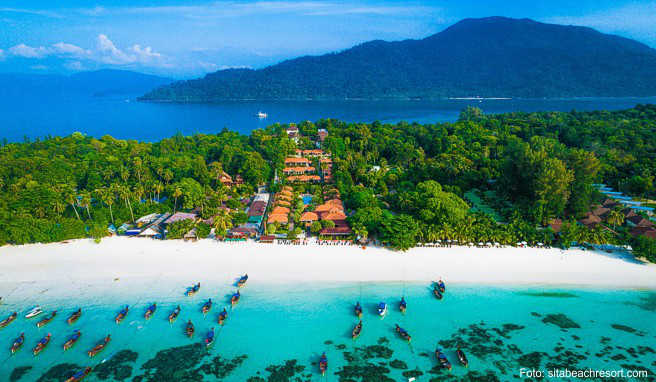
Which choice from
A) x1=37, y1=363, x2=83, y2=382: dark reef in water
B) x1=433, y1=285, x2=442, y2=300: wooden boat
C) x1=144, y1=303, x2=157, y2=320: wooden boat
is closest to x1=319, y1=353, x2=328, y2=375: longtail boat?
x1=433, y1=285, x2=442, y2=300: wooden boat

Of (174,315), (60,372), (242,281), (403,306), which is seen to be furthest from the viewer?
(242,281)

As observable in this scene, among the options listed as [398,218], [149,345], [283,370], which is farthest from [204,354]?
[398,218]

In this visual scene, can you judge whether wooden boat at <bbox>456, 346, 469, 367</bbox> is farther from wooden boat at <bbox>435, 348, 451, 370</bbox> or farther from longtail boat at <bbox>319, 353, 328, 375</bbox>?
longtail boat at <bbox>319, 353, 328, 375</bbox>

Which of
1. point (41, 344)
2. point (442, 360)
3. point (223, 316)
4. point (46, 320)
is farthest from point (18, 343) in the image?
point (442, 360)

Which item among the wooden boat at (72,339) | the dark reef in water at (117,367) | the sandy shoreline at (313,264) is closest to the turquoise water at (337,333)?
the dark reef in water at (117,367)

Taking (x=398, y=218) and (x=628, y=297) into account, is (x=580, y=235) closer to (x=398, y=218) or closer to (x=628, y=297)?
(x=628, y=297)

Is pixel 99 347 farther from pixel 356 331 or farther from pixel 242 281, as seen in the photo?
pixel 356 331
